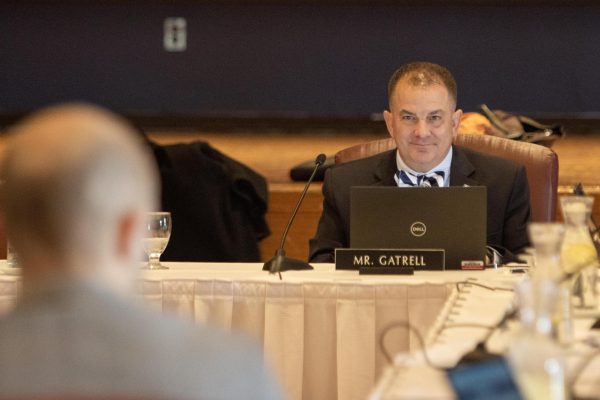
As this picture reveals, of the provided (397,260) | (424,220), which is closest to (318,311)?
(397,260)

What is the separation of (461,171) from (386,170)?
221 millimetres

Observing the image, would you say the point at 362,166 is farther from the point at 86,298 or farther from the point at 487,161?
the point at 86,298

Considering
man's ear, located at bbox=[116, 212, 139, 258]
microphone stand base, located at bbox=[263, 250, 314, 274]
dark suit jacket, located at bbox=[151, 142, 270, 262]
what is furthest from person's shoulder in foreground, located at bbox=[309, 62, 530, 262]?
man's ear, located at bbox=[116, 212, 139, 258]

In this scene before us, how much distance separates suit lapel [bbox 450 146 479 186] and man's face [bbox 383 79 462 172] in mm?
50

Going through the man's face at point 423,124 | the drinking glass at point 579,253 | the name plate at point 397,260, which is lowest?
the name plate at point 397,260

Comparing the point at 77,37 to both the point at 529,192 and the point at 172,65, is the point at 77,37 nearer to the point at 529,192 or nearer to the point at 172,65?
the point at 172,65

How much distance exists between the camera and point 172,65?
7.91 meters

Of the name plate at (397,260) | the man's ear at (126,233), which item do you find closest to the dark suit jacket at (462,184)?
the name plate at (397,260)

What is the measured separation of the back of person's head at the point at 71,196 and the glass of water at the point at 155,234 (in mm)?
1920

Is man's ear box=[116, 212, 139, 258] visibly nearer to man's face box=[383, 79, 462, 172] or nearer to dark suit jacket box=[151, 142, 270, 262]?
man's face box=[383, 79, 462, 172]

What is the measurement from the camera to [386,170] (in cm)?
371

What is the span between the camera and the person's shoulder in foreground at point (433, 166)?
358 cm

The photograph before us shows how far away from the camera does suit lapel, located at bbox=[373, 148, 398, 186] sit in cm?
370

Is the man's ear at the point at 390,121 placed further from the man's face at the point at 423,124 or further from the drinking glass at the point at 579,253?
the drinking glass at the point at 579,253
